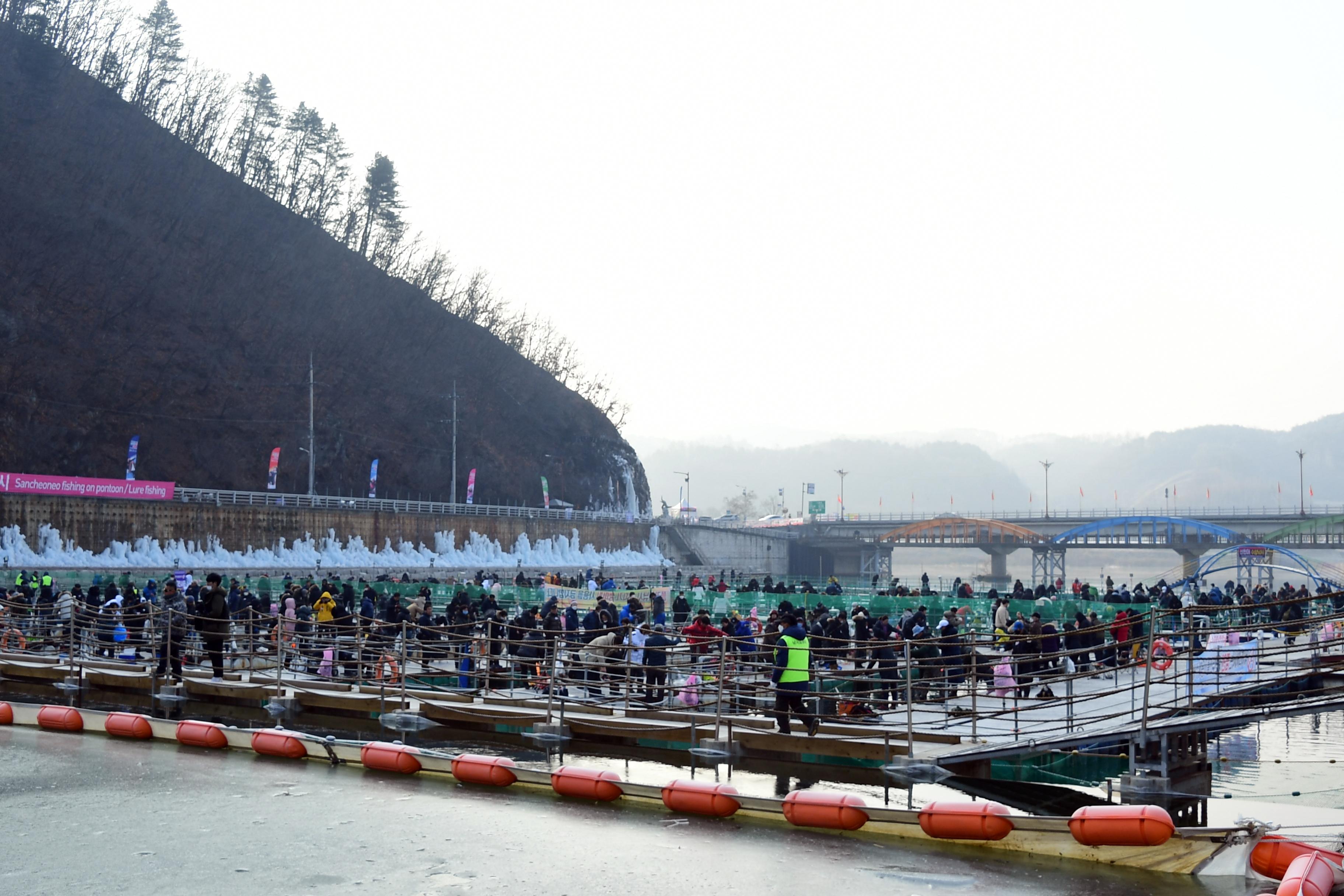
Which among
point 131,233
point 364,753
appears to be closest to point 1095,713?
point 364,753

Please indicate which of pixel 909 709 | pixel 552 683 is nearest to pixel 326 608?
pixel 552 683

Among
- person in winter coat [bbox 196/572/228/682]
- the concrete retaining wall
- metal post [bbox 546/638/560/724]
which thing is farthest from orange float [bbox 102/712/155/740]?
the concrete retaining wall

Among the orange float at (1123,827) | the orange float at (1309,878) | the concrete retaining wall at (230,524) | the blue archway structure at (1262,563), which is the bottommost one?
the orange float at (1123,827)

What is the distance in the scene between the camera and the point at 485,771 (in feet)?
38.9

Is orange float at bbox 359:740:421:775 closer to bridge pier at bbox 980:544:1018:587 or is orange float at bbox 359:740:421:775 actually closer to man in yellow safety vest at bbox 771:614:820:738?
man in yellow safety vest at bbox 771:614:820:738

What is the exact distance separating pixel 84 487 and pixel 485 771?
49.4 m

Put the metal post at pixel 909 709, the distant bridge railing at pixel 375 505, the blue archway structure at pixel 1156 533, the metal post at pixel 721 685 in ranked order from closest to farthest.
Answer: the metal post at pixel 909 709 → the metal post at pixel 721 685 → the distant bridge railing at pixel 375 505 → the blue archway structure at pixel 1156 533

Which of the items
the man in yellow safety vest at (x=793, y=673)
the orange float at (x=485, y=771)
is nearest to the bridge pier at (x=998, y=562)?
the man in yellow safety vest at (x=793, y=673)

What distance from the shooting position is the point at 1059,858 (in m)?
9.08

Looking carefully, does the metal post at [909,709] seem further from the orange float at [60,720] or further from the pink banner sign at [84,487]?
the pink banner sign at [84,487]

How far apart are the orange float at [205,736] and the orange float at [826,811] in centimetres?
777

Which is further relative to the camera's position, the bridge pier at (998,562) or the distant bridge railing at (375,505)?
the bridge pier at (998,562)

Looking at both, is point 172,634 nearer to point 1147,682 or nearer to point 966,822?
point 966,822

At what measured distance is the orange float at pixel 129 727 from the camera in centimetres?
1473
